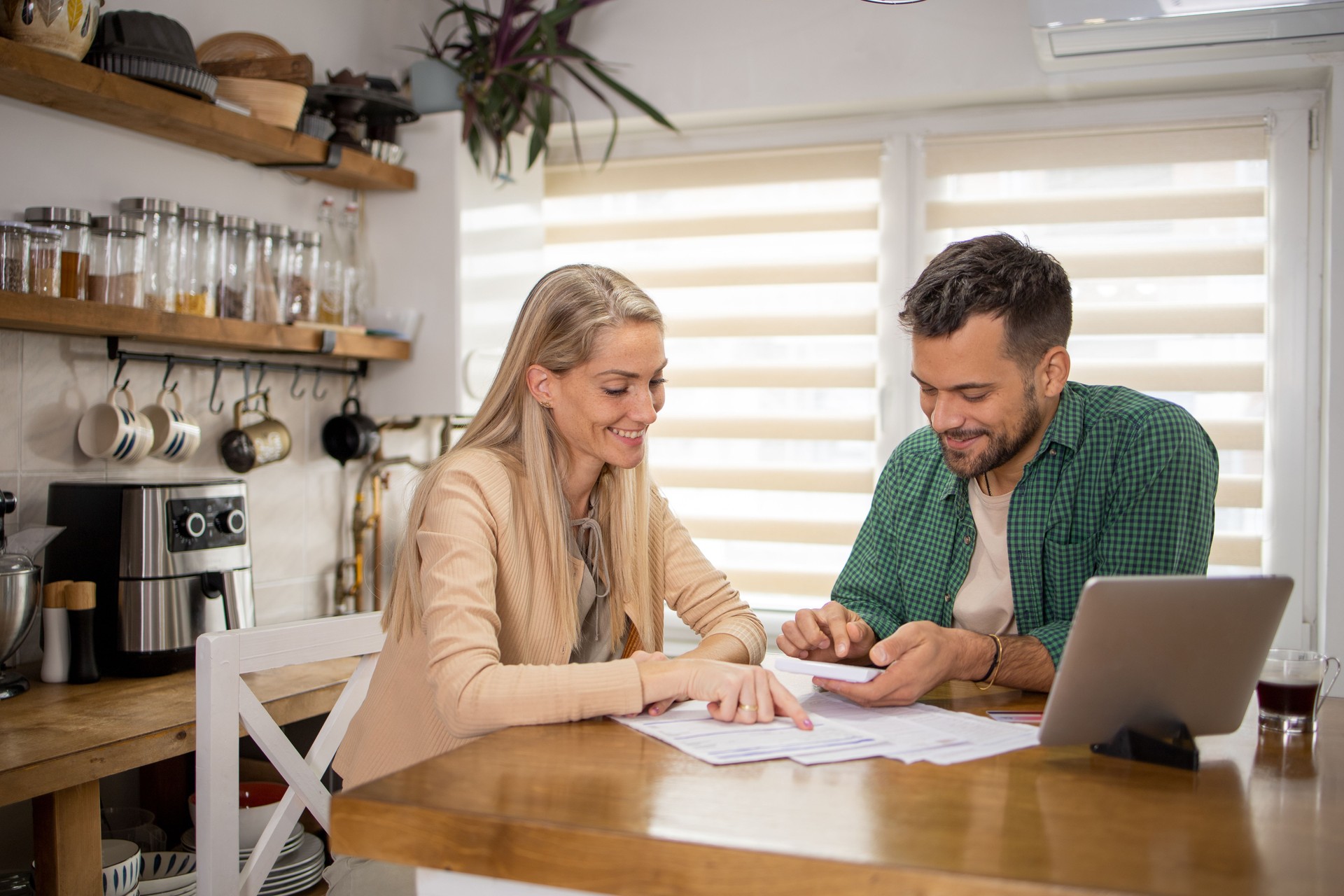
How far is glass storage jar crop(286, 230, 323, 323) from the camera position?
265cm

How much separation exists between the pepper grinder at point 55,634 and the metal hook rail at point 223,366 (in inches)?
19.8

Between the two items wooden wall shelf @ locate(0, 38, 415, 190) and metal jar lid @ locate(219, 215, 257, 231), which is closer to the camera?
wooden wall shelf @ locate(0, 38, 415, 190)

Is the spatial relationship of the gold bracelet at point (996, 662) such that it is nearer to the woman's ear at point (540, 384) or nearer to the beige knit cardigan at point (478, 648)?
the beige knit cardigan at point (478, 648)

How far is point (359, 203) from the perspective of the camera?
3.03m

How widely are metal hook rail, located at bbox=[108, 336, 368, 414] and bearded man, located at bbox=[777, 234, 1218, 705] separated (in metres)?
1.57

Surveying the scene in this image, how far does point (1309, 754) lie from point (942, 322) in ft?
2.45

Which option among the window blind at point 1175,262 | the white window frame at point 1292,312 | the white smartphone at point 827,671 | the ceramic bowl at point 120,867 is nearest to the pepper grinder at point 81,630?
the ceramic bowl at point 120,867

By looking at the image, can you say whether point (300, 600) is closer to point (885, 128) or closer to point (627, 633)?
point (627, 633)

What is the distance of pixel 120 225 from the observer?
2.19m

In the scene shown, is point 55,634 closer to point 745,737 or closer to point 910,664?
point 745,737

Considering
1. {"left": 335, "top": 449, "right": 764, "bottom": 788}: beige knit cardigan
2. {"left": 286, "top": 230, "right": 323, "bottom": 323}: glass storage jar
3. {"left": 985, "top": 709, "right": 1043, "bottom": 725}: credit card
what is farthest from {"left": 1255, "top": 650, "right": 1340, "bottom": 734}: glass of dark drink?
{"left": 286, "top": 230, "right": 323, "bottom": 323}: glass storage jar

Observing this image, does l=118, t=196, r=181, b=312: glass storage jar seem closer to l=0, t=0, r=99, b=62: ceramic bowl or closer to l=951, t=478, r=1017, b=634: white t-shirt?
l=0, t=0, r=99, b=62: ceramic bowl

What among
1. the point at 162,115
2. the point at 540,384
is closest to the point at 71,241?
the point at 162,115

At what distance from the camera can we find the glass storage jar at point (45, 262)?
2.02 m
